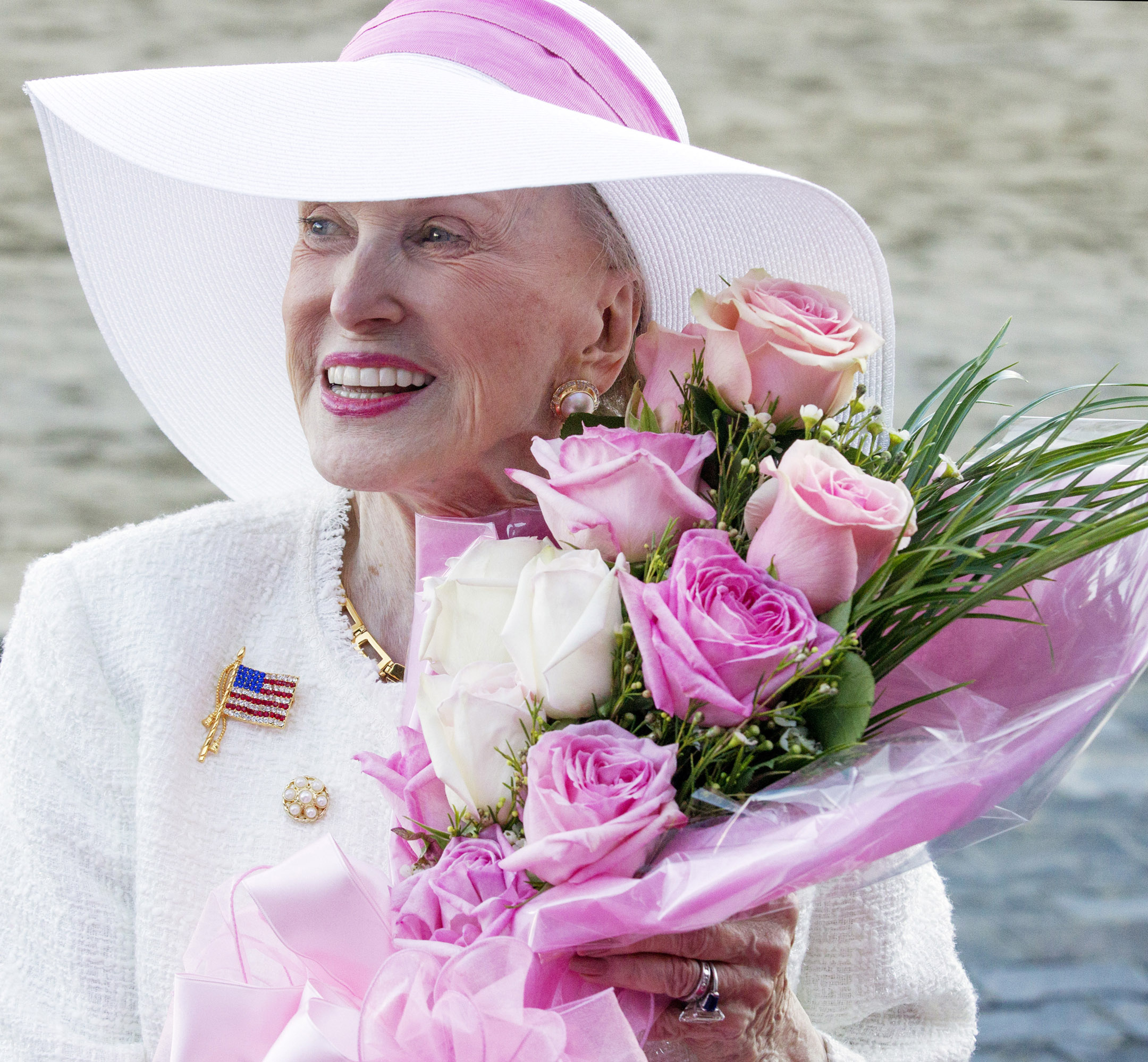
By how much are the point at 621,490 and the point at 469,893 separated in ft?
1.05

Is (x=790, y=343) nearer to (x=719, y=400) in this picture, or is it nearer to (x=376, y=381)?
(x=719, y=400)

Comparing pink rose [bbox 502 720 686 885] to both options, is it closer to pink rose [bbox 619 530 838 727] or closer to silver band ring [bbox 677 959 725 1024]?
Answer: pink rose [bbox 619 530 838 727]

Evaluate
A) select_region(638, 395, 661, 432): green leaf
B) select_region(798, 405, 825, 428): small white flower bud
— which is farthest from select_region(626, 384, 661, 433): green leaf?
select_region(798, 405, 825, 428): small white flower bud

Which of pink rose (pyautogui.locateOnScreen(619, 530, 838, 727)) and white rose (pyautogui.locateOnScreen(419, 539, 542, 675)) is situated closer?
pink rose (pyautogui.locateOnScreen(619, 530, 838, 727))

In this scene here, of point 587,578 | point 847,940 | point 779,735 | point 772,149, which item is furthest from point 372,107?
point 772,149

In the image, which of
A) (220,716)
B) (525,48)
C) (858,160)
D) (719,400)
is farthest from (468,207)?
(858,160)

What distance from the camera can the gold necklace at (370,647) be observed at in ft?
4.99

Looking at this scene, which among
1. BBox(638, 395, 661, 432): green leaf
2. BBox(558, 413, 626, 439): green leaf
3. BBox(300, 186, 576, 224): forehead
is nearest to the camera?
BBox(638, 395, 661, 432): green leaf

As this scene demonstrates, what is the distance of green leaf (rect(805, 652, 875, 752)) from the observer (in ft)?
3.11

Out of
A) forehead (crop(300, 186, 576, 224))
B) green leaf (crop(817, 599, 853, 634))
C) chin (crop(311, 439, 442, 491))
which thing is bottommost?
chin (crop(311, 439, 442, 491))

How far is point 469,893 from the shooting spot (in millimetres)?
986

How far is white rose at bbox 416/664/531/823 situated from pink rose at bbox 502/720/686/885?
44 mm

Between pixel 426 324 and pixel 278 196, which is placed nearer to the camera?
pixel 278 196

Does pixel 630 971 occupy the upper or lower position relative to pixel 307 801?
upper
